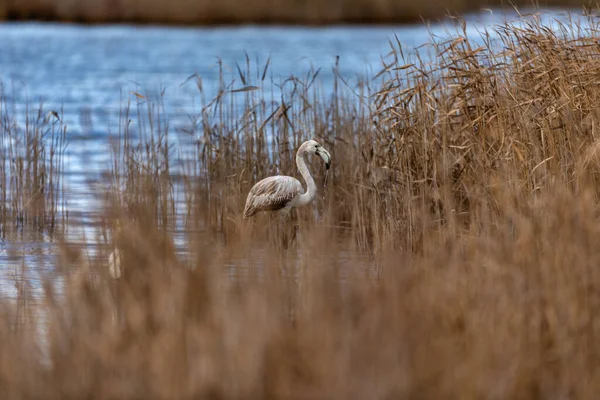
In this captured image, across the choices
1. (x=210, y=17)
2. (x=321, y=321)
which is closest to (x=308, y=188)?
(x=321, y=321)

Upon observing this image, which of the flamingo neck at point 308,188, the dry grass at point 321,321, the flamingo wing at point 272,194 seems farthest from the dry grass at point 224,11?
the dry grass at point 321,321

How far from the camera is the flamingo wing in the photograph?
6.95 m

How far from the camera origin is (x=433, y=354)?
11.0ft

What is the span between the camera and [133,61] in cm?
2738

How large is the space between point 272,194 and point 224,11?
25190mm

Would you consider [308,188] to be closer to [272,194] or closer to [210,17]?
[272,194]

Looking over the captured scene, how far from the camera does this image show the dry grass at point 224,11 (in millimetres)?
29969

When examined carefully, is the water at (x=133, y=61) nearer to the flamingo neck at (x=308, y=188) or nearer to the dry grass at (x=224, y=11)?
the dry grass at (x=224, y=11)

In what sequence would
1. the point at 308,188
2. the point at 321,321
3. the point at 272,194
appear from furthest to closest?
1. the point at 308,188
2. the point at 272,194
3. the point at 321,321

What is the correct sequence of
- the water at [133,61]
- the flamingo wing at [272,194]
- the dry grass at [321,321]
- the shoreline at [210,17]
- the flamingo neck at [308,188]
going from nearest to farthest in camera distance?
the dry grass at [321,321]
the flamingo wing at [272,194]
the flamingo neck at [308,188]
the water at [133,61]
the shoreline at [210,17]

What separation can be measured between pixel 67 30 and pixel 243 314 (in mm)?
40974

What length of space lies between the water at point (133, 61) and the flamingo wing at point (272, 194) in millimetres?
1679

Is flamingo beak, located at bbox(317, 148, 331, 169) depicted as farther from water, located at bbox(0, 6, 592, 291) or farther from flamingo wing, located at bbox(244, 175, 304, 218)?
water, located at bbox(0, 6, 592, 291)

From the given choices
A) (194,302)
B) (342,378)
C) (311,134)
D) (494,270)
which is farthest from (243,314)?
(311,134)
